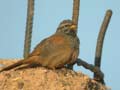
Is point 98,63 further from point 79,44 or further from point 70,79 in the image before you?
point 70,79

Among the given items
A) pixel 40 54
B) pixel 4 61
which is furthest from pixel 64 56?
pixel 4 61

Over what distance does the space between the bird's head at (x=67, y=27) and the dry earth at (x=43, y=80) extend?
1.52m

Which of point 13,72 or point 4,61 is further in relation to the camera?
point 4,61

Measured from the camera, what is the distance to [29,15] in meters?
9.95

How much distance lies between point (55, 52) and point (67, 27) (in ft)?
2.42

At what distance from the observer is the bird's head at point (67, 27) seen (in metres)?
9.75

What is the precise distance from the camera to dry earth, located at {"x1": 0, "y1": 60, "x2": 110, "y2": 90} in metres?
7.97

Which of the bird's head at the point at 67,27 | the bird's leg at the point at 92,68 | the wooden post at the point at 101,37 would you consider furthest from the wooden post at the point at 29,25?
the wooden post at the point at 101,37

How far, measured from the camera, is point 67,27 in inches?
388

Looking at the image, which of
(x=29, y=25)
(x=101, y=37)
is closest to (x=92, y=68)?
(x=101, y=37)

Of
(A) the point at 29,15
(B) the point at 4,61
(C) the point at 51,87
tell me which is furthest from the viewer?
(A) the point at 29,15

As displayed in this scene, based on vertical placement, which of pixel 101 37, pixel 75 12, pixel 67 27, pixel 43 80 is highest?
pixel 75 12

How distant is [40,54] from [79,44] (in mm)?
774

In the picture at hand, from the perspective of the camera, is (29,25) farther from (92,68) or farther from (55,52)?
(92,68)
